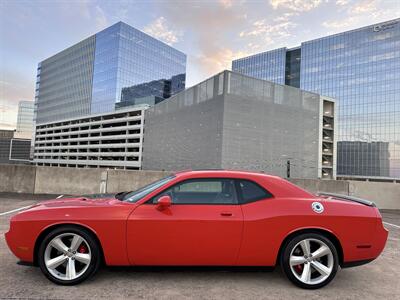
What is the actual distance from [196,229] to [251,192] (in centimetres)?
84

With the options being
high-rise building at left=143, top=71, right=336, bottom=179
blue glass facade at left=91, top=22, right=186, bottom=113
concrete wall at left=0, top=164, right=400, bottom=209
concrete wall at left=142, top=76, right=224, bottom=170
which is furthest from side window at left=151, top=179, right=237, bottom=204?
blue glass facade at left=91, top=22, right=186, bottom=113

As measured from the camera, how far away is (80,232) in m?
3.52

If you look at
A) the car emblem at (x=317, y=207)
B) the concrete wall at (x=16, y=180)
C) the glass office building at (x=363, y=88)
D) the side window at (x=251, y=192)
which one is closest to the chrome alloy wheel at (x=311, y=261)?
the car emblem at (x=317, y=207)

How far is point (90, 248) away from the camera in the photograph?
3502 millimetres

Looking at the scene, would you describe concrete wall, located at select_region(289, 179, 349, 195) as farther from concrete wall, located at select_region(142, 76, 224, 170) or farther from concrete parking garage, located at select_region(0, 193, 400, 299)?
concrete wall, located at select_region(142, 76, 224, 170)

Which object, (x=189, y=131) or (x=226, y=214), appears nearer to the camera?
(x=226, y=214)

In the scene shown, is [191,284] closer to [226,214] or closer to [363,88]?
[226,214]

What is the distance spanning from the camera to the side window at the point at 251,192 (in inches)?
149

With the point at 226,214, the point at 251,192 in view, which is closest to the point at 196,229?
the point at 226,214

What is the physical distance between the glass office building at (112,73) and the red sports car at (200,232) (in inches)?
3980

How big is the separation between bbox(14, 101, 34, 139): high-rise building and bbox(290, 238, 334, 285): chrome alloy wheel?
672 feet

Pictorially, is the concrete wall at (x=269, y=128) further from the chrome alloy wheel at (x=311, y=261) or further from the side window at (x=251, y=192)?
the chrome alloy wheel at (x=311, y=261)

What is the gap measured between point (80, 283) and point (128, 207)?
102 cm

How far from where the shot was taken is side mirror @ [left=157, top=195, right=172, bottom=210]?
3.51 meters
